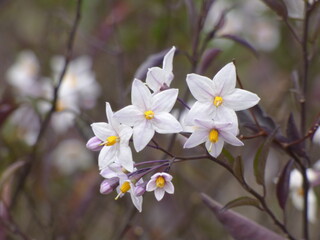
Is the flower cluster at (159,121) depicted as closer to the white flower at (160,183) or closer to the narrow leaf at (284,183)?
the white flower at (160,183)

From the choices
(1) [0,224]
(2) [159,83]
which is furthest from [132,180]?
(1) [0,224]

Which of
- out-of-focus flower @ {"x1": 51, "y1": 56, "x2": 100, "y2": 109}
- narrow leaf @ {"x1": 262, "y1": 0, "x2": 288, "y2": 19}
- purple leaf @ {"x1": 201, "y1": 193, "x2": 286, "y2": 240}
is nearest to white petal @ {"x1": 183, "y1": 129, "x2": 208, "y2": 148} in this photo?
purple leaf @ {"x1": 201, "y1": 193, "x2": 286, "y2": 240}

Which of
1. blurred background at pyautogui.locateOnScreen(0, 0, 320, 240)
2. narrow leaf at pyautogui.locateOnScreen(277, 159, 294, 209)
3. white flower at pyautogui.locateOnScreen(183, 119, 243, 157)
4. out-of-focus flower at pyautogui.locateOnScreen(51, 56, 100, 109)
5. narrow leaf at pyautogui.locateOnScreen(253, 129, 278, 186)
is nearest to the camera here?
white flower at pyautogui.locateOnScreen(183, 119, 243, 157)

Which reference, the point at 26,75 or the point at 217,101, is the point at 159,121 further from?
the point at 26,75

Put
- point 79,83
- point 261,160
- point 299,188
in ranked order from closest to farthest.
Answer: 1. point 261,160
2. point 299,188
3. point 79,83

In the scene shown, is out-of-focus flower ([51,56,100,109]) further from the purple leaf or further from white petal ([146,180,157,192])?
white petal ([146,180,157,192])

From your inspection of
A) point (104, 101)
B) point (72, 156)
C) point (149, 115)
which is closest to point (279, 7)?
point (149, 115)

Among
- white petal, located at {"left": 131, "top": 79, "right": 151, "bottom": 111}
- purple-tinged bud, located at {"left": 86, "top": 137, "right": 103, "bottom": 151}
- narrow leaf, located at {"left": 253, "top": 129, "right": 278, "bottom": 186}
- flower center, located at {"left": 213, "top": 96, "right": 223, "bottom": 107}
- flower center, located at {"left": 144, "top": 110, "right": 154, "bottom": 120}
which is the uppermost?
white petal, located at {"left": 131, "top": 79, "right": 151, "bottom": 111}
